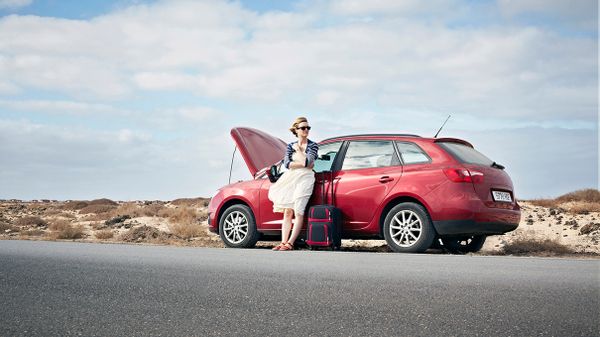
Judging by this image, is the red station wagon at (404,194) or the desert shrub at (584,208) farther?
the desert shrub at (584,208)

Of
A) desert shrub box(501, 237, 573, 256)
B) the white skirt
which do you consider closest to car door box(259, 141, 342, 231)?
the white skirt

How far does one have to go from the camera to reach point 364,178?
11125 millimetres

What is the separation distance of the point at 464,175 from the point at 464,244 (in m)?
2.06

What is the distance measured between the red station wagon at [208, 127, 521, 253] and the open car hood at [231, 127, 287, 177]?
0.26m

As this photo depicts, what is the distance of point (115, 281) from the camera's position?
7375 millimetres

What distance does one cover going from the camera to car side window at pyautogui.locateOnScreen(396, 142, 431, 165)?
1077 centimetres

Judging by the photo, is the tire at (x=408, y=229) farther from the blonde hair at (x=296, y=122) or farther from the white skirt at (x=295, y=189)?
the blonde hair at (x=296, y=122)

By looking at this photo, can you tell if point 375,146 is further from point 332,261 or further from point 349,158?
point 332,261

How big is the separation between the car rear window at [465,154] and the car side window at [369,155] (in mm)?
826

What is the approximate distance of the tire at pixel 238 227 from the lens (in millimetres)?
12328

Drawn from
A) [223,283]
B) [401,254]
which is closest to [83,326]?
[223,283]

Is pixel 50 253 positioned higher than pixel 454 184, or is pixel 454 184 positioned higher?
pixel 454 184

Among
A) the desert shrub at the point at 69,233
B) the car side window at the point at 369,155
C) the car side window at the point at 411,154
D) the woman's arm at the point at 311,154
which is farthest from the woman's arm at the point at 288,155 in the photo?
the desert shrub at the point at 69,233

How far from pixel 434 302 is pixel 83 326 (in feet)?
9.07
